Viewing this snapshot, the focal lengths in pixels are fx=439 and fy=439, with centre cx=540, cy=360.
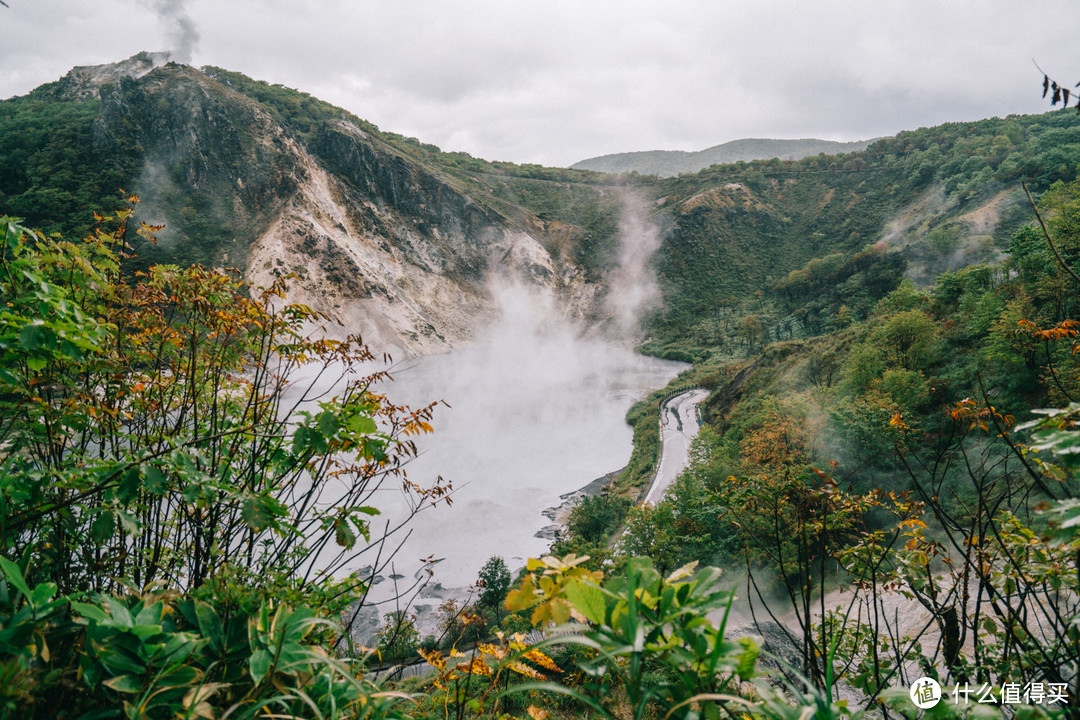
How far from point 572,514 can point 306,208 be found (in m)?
47.8

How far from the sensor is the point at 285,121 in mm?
58906

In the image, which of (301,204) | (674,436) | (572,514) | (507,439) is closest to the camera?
(572,514)

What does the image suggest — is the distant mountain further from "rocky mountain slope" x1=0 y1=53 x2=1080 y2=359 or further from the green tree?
the green tree

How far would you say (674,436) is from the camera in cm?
2838

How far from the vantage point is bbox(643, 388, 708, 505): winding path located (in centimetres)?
2220

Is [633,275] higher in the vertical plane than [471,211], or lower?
lower

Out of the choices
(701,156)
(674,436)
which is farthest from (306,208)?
(701,156)

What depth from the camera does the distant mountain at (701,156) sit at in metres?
174

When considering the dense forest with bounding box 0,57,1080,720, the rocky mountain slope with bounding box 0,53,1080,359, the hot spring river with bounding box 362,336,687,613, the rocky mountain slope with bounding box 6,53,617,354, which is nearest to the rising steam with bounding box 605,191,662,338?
the rocky mountain slope with bounding box 0,53,1080,359

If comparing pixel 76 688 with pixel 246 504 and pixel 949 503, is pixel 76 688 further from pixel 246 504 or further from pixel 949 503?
pixel 949 503

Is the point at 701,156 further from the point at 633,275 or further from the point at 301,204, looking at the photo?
the point at 301,204

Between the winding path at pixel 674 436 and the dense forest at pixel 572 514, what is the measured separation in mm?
1203

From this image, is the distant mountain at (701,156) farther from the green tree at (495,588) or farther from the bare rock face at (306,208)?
the green tree at (495,588)

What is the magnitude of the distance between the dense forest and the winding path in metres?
1.20
